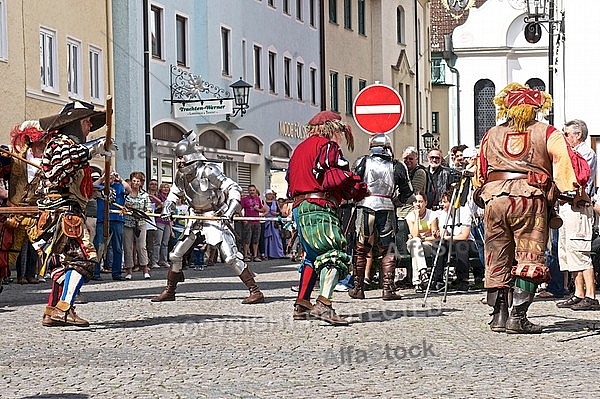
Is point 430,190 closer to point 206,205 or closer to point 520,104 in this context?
point 206,205

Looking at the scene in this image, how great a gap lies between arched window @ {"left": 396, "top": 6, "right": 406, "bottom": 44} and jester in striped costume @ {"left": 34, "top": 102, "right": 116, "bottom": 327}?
43.9m

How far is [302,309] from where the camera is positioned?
37.0 ft

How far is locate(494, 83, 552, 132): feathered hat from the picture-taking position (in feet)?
33.6

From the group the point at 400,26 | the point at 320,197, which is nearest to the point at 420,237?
the point at 320,197

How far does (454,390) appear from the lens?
23.7 ft

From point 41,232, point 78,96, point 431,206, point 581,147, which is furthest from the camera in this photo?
point 78,96

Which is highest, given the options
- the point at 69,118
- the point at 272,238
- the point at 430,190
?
the point at 69,118

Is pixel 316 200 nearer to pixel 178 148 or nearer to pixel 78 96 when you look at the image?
pixel 178 148

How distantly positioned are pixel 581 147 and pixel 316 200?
321 cm

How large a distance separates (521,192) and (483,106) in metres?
59.3

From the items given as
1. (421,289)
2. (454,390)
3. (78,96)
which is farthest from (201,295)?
(78,96)

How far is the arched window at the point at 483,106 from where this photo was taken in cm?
6838

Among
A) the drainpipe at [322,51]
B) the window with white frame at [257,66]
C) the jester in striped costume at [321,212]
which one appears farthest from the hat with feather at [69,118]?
the drainpipe at [322,51]

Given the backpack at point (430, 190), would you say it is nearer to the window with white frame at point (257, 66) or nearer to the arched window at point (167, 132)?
the arched window at point (167, 132)
